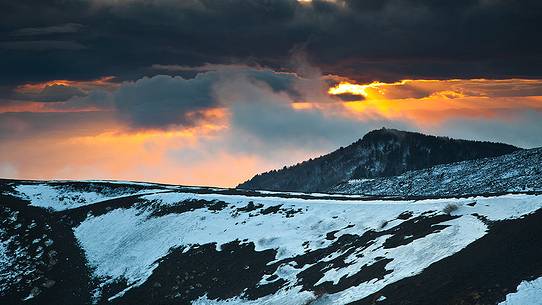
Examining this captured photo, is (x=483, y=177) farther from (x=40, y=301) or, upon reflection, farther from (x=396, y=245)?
(x=40, y=301)

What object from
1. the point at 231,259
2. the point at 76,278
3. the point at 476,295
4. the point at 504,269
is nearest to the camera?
the point at 476,295

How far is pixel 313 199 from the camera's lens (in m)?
91.8

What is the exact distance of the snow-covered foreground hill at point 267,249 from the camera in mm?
47781

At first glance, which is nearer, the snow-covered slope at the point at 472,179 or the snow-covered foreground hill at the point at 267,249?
the snow-covered foreground hill at the point at 267,249

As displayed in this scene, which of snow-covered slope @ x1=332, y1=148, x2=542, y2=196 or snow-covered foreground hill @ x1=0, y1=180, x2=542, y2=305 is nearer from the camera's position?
snow-covered foreground hill @ x1=0, y1=180, x2=542, y2=305

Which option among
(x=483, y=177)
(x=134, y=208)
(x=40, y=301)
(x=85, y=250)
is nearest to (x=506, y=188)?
(x=483, y=177)

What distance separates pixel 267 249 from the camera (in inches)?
2918

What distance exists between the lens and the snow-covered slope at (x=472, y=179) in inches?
5103

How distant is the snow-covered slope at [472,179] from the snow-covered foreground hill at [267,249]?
53656 mm

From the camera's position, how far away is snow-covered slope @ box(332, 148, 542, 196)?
12962 cm

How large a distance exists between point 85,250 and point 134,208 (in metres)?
13.9

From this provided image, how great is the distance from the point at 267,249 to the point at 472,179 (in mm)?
93133

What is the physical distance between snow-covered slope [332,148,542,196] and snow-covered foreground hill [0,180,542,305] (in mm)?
53656

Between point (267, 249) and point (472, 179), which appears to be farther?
point (472, 179)
